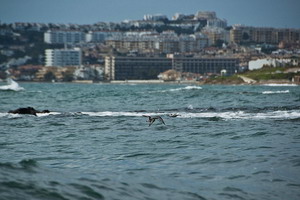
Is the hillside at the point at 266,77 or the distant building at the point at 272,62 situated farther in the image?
the distant building at the point at 272,62

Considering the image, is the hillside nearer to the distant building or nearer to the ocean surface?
the distant building

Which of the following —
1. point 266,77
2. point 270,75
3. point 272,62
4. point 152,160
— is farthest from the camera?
point 272,62

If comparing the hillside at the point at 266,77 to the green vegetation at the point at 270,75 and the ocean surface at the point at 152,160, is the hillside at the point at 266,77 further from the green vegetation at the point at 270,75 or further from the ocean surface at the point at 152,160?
the ocean surface at the point at 152,160

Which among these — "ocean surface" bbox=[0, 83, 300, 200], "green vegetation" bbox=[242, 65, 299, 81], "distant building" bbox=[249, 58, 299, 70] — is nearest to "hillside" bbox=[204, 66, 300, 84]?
"green vegetation" bbox=[242, 65, 299, 81]

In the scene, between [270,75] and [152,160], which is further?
[270,75]

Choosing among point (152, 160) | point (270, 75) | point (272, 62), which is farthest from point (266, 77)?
point (152, 160)

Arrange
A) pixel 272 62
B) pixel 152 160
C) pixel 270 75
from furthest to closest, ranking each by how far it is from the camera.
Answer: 1. pixel 272 62
2. pixel 270 75
3. pixel 152 160

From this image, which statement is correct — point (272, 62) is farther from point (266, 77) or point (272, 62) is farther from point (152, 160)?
point (152, 160)

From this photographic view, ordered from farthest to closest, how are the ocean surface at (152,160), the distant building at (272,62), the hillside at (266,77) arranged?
1. the distant building at (272,62)
2. the hillside at (266,77)
3. the ocean surface at (152,160)

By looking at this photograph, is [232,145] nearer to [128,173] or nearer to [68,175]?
[128,173]

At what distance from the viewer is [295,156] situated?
1669 centimetres

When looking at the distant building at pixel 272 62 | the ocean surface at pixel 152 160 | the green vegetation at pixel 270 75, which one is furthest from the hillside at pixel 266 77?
the ocean surface at pixel 152 160

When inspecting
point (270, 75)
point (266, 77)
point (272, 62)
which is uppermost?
point (272, 62)

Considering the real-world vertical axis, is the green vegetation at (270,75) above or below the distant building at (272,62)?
below
